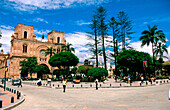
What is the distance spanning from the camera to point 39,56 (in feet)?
192

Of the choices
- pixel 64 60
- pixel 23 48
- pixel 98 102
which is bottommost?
pixel 98 102

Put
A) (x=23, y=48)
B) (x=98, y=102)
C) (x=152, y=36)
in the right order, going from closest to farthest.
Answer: (x=98, y=102)
(x=152, y=36)
(x=23, y=48)

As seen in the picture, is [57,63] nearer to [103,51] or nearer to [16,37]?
[103,51]

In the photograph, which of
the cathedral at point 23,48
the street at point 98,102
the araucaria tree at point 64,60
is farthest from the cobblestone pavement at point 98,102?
the cathedral at point 23,48

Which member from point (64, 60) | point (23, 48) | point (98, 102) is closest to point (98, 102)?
point (98, 102)

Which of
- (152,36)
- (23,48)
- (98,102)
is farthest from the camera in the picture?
(23,48)

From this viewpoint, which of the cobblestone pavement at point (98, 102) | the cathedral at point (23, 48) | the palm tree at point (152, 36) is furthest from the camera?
the cathedral at point (23, 48)

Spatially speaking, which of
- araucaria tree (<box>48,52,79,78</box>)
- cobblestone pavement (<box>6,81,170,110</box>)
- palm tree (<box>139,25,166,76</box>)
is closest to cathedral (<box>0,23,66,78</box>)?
araucaria tree (<box>48,52,79,78</box>)

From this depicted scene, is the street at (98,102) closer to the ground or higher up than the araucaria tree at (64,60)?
closer to the ground

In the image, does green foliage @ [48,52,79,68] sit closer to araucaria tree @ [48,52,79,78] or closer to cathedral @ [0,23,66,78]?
araucaria tree @ [48,52,79,78]

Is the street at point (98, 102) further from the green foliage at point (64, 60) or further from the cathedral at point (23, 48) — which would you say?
the cathedral at point (23, 48)

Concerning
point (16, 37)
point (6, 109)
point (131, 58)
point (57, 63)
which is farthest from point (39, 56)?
point (6, 109)

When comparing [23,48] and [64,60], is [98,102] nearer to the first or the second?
[64,60]

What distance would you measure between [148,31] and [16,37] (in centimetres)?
4451
